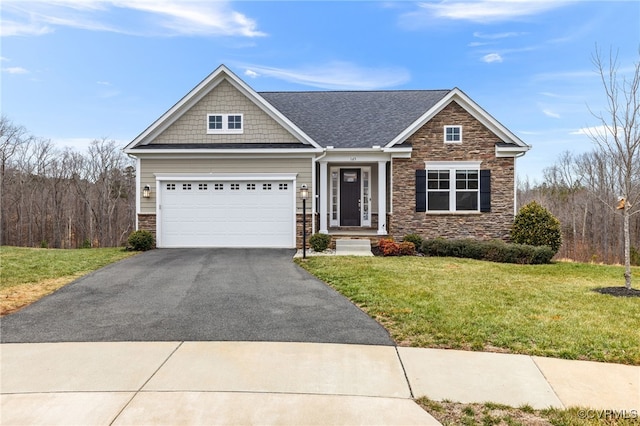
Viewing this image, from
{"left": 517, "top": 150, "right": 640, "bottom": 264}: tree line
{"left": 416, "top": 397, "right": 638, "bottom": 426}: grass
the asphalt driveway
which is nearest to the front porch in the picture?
the asphalt driveway

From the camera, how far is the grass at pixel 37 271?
24.0ft

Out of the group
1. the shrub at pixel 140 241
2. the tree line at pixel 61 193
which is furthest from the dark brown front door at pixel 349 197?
the tree line at pixel 61 193

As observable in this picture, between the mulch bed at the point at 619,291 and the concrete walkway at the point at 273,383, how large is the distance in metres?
4.31

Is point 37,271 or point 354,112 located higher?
point 354,112

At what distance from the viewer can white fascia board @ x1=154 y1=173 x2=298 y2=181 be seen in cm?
1403

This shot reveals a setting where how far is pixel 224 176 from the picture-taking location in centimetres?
1402

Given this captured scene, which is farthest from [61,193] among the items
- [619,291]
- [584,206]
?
[584,206]

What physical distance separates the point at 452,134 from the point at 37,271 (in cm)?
1360

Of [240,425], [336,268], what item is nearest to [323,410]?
[240,425]

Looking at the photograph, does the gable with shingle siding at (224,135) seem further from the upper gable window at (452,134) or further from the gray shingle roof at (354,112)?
the upper gable window at (452,134)

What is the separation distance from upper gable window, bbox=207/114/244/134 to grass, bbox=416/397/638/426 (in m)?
12.6

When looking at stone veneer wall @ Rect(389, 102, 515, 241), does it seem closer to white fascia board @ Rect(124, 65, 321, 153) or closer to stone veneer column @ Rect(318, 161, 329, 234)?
stone veneer column @ Rect(318, 161, 329, 234)

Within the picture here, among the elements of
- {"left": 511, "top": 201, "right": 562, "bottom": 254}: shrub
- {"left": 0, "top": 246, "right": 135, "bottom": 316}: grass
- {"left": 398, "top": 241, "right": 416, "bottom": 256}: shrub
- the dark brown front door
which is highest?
the dark brown front door

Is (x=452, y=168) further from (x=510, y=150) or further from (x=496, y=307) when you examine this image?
(x=496, y=307)
